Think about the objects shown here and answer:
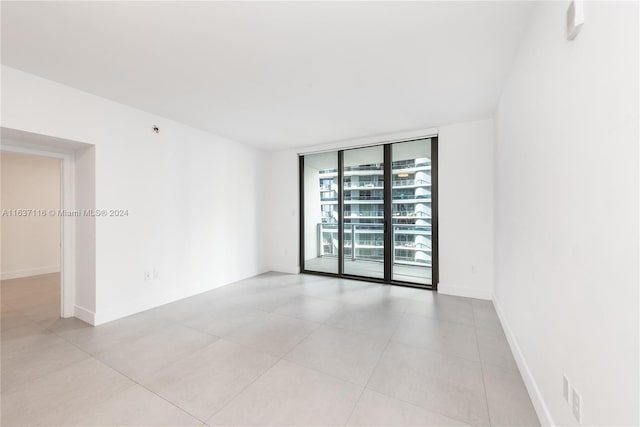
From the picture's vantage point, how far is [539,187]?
156 cm

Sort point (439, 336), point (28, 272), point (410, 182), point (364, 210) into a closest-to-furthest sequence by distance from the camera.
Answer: point (439, 336), point (410, 182), point (364, 210), point (28, 272)

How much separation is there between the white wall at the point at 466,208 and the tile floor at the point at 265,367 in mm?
464

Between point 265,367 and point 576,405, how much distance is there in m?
1.90

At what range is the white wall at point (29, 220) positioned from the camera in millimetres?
4688

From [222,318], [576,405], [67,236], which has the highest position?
[67,236]

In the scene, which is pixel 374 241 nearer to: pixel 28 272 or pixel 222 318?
pixel 222 318

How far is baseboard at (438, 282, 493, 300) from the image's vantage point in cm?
361

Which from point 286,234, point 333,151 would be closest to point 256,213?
point 286,234

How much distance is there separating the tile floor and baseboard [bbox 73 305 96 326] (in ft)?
0.28

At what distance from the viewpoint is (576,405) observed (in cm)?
112

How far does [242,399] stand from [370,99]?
123 inches

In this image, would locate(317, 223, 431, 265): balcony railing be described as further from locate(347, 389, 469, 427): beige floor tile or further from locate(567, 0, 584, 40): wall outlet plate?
locate(567, 0, 584, 40): wall outlet plate

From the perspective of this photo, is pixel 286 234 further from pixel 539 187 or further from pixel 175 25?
pixel 539 187

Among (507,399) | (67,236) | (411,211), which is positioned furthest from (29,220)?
(507,399)
